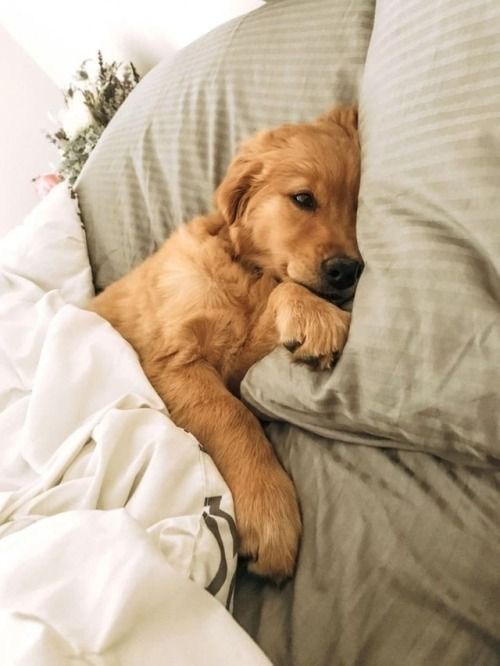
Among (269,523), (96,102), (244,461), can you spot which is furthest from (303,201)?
(96,102)

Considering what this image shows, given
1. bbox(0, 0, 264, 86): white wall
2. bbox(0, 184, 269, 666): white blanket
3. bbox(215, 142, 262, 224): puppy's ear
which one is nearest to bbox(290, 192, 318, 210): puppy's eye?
bbox(215, 142, 262, 224): puppy's ear

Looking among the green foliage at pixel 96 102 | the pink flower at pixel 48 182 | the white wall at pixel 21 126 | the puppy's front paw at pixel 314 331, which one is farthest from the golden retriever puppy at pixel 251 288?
the white wall at pixel 21 126

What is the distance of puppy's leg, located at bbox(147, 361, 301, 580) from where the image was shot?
0.94m

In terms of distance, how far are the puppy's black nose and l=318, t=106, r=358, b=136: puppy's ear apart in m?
0.36

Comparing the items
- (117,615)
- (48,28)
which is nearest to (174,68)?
(117,615)

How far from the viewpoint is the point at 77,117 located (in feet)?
10.1

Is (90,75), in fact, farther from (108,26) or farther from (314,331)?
(314,331)

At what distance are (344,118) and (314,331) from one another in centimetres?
68

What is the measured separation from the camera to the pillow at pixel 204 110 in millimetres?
1454

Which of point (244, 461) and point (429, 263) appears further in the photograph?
point (244, 461)

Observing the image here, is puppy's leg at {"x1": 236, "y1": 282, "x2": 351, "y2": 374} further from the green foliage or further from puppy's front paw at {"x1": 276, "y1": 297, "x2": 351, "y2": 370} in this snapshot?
the green foliage

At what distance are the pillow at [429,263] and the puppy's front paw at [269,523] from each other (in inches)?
5.5

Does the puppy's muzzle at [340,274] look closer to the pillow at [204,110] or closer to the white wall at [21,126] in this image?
the pillow at [204,110]

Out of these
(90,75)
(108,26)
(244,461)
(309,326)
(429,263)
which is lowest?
(244,461)
